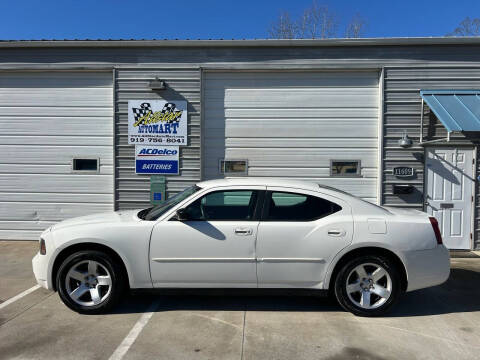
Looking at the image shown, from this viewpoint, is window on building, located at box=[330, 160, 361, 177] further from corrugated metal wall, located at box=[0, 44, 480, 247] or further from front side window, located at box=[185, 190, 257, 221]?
front side window, located at box=[185, 190, 257, 221]

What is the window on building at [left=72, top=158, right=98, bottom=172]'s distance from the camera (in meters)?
7.45

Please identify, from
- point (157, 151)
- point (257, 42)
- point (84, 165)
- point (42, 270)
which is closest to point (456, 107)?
point (257, 42)

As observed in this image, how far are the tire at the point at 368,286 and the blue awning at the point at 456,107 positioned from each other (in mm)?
3576

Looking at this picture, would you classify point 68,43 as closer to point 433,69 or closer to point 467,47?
point 433,69

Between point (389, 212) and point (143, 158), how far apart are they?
205 inches

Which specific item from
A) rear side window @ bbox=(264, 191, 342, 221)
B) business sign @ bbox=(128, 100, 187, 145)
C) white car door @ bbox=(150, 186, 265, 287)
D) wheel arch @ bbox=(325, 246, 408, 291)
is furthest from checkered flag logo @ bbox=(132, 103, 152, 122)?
wheel arch @ bbox=(325, 246, 408, 291)

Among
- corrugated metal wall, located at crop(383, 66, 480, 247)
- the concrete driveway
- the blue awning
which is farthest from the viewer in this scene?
corrugated metal wall, located at crop(383, 66, 480, 247)

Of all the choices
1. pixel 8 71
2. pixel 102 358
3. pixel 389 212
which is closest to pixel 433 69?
pixel 389 212

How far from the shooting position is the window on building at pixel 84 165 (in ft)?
24.4

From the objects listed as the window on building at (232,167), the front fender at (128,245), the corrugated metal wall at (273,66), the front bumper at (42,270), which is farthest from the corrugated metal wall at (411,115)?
the front bumper at (42,270)

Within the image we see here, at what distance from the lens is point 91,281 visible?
3.73 meters

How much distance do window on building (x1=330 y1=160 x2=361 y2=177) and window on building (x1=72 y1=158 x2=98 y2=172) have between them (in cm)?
536

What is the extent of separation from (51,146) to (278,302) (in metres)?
6.31

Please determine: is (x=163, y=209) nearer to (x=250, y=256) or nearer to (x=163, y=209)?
(x=163, y=209)
